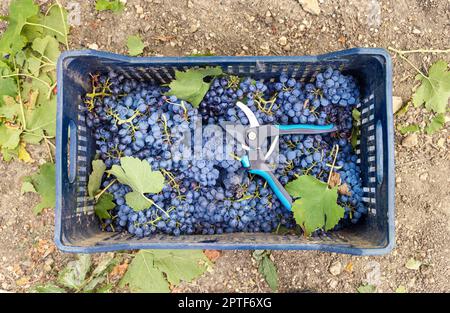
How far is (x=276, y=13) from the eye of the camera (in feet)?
6.52

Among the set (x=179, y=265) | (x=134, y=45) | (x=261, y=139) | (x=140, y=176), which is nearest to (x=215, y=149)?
(x=261, y=139)

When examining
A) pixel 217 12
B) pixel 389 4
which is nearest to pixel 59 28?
pixel 217 12

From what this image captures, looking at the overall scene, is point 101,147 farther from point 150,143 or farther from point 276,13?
point 276,13

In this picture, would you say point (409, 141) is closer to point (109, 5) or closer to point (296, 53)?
point (296, 53)

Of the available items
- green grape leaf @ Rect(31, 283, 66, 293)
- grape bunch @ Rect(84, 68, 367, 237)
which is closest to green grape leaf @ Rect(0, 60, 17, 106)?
grape bunch @ Rect(84, 68, 367, 237)

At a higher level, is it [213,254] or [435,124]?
[435,124]

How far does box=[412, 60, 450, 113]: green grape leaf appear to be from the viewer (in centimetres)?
191

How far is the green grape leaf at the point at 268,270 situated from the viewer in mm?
1987

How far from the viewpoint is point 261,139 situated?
1661 millimetres

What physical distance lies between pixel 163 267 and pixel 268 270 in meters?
0.43

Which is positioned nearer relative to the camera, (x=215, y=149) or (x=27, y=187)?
(x=215, y=149)

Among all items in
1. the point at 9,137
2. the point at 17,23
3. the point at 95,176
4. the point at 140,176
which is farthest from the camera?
the point at 9,137

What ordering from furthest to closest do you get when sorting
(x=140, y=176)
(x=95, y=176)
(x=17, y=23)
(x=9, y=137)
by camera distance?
1. (x=9, y=137)
2. (x=17, y=23)
3. (x=95, y=176)
4. (x=140, y=176)

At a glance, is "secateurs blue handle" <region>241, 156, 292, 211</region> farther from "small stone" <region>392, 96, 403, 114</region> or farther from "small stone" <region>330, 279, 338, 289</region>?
"small stone" <region>392, 96, 403, 114</region>
